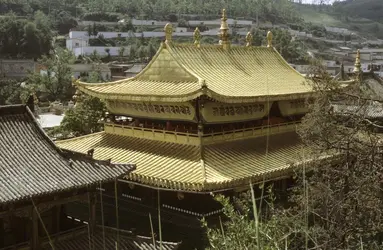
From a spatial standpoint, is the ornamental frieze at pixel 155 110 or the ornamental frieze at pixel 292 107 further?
the ornamental frieze at pixel 292 107

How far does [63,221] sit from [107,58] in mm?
60788

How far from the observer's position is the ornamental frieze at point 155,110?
12.4 meters

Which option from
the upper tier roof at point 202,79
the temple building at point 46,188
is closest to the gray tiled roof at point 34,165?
the temple building at point 46,188

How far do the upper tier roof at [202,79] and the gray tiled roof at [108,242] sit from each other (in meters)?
3.37

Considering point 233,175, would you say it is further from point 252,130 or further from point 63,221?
point 63,221

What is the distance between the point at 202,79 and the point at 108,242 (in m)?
4.45

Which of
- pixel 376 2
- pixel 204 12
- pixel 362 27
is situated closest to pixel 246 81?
pixel 204 12

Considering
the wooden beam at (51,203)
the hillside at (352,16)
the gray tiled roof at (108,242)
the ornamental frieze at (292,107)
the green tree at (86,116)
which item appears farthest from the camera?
the hillside at (352,16)

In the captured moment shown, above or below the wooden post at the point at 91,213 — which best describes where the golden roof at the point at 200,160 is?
above

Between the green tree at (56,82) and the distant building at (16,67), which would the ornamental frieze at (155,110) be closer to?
the green tree at (56,82)

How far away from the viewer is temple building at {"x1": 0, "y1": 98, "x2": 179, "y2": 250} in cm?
973

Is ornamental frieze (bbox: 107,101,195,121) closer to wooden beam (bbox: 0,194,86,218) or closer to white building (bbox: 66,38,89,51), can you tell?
wooden beam (bbox: 0,194,86,218)

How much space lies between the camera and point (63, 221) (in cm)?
1144

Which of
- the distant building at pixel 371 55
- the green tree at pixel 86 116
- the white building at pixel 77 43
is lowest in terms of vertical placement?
the distant building at pixel 371 55
